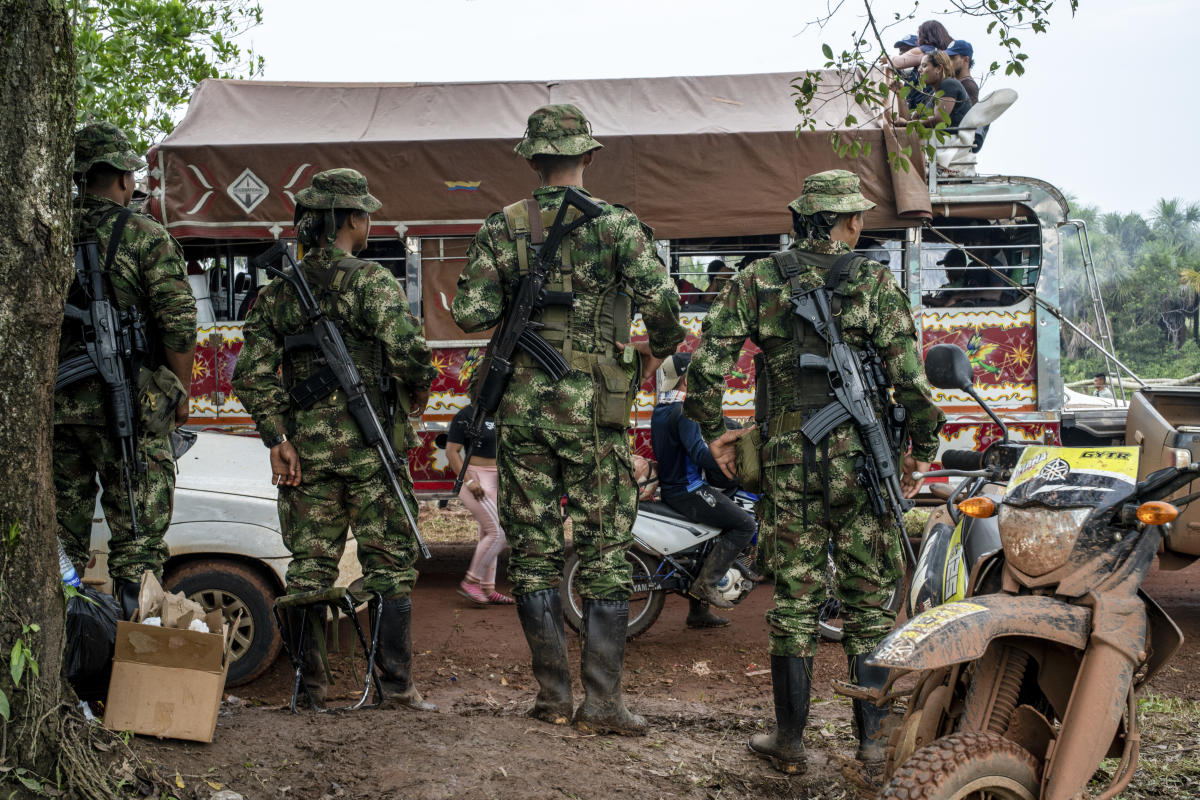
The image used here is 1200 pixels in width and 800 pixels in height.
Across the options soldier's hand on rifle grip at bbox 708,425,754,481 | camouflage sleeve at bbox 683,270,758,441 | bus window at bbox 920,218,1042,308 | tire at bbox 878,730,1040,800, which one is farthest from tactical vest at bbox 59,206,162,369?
bus window at bbox 920,218,1042,308

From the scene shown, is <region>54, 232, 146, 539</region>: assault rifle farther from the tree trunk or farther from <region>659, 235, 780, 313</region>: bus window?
<region>659, 235, 780, 313</region>: bus window

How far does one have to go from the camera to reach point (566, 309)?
4.13 m

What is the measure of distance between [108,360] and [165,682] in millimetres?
1341

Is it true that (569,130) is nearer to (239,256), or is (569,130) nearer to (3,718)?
(3,718)

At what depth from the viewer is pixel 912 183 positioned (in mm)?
7309

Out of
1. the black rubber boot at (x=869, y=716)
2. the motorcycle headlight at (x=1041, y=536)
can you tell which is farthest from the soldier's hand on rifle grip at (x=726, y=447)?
the motorcycle headlight at (x=1041, y=536)

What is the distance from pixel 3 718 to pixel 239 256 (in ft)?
19.1

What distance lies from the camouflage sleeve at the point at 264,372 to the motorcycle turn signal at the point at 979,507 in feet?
8.49

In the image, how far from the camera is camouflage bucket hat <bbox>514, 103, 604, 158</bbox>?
13.5 ft

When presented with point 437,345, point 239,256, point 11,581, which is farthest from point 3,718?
point 239,256

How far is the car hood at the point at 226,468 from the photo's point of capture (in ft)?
17.0

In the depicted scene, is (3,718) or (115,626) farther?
(115,626)

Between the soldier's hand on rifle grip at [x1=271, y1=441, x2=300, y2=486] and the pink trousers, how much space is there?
2370 millimetres

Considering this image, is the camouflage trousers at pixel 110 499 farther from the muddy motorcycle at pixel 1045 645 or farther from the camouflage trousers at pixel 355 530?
the muddy motorcycle at pixel 1045 645
